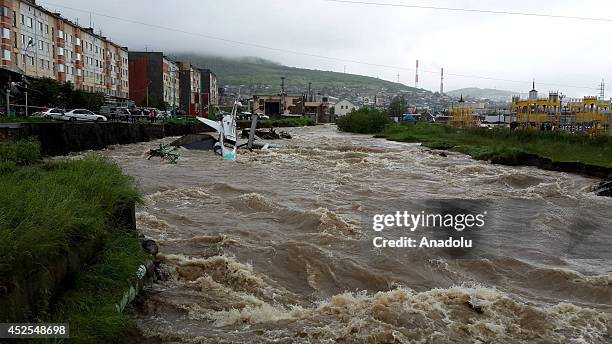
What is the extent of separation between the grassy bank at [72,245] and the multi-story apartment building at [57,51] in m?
40.3

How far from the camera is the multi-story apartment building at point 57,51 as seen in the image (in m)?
56.4

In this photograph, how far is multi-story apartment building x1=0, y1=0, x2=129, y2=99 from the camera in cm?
5641

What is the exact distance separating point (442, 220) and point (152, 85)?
95.8m

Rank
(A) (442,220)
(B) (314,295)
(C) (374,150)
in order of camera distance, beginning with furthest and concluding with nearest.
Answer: (C) (374,150) < (A) (442,220) < (B) (314,295)

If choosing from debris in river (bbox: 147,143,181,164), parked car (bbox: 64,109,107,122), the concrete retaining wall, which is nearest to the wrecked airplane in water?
debris in river (bbox: 147,143,181,164)

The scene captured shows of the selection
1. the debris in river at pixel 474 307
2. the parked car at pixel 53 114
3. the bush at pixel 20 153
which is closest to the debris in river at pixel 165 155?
the bush at pixel 20 153

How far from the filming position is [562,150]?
30.5 m

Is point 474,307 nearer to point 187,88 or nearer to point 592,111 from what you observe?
point 592,111

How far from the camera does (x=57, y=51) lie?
68.4 meters

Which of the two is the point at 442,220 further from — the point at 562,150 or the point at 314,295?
the point at 562,150

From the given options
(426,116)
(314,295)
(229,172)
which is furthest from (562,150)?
(426,116)

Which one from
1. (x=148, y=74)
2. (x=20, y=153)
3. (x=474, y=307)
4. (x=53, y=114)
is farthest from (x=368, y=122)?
(x=474, y=307)

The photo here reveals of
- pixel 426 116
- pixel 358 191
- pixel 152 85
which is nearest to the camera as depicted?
pixel 358 191

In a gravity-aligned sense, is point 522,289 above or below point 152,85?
below
